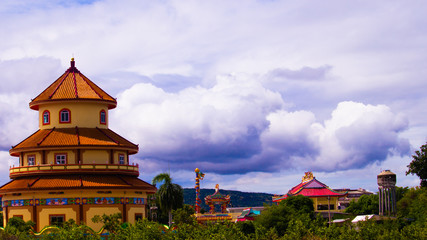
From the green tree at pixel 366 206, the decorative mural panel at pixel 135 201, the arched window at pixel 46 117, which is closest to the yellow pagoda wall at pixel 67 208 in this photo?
the decorative mural panel at pixel 135 201

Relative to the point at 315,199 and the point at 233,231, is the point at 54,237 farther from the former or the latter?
the point at 315,199

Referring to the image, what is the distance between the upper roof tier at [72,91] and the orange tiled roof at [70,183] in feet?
29.8

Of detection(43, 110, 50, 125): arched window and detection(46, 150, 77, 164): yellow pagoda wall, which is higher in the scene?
detection(43, 110, 50, 125): arched window

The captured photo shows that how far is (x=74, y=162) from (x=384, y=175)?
56126mm

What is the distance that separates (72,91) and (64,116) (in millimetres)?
2851

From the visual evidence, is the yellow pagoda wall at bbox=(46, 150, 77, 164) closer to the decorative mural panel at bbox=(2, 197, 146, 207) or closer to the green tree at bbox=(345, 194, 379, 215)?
the decorative mural panel at bbox=(2, 197, 146, 207)

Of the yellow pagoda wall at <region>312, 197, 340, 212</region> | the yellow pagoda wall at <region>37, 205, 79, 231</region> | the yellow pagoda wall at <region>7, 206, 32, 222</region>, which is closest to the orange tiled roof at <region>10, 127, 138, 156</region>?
the yellow pagoda wall at <region>7, 206, 32, 222</region>

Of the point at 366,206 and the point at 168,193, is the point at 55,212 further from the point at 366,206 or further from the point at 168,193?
the point at 366,206

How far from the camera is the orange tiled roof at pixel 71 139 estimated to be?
7900cm

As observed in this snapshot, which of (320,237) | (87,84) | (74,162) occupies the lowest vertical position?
(320,237)

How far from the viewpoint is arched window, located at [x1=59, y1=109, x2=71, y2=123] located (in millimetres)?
82062

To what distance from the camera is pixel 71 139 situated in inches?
3135

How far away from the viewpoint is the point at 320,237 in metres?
51.3

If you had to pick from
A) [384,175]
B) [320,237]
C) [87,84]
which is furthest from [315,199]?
[320,237]
